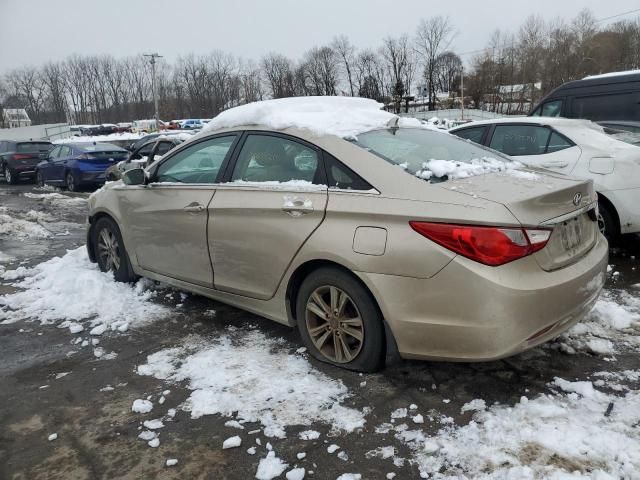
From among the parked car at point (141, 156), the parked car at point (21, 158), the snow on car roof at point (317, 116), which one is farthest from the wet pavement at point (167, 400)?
the parked car at point (21, 158)

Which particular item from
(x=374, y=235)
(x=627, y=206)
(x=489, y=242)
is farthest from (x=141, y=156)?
(x=489, y=242)

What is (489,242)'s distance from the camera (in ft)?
8.73

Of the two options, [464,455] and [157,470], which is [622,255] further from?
[157,470]

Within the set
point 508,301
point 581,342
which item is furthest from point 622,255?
point 508,301

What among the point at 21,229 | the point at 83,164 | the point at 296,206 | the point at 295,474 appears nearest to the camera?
the point at 295,474

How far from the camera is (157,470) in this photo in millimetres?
2533

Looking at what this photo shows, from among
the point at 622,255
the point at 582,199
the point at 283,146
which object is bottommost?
the point at 622,255

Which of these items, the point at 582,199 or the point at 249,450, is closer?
the point at 249,450

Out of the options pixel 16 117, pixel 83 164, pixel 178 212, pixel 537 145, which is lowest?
pixel 83 164

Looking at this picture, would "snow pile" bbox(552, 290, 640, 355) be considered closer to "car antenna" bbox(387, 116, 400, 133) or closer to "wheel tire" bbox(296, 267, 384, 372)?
"wheel tire" bbox(296, 267, 384, 372)

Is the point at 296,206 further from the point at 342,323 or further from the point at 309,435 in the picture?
the point at 309,435

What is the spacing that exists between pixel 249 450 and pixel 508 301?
151 centimetres

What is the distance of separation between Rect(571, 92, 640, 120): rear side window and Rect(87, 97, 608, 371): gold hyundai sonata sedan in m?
5.52

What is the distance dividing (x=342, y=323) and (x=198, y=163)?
1964mm
